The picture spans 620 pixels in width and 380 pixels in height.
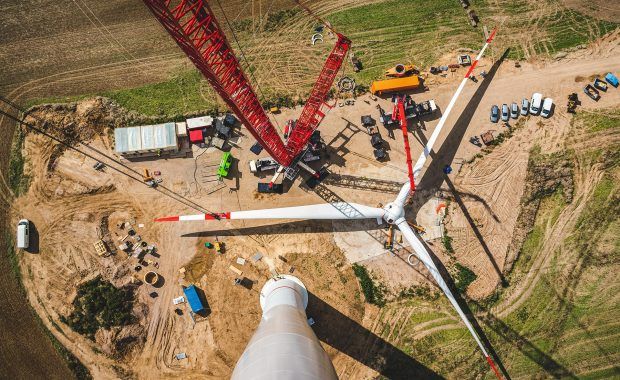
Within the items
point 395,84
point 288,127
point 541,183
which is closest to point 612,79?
point 541,183

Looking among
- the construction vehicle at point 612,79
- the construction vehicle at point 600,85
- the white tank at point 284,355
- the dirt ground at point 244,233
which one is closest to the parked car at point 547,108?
the dirt ground at point 244,233

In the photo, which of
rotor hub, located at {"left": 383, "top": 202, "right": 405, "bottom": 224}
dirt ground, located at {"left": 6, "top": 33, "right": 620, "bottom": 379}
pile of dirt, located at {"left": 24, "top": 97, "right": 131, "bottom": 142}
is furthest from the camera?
pile of dirt, located at {"left": 24, "top": 97, "right": 131, "bottom": 142}

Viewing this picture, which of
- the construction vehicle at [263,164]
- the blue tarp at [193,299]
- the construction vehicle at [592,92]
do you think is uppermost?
the construction vehicle at [592,92]

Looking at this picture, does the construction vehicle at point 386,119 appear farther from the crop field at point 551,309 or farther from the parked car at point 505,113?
the crop field at point 551,309

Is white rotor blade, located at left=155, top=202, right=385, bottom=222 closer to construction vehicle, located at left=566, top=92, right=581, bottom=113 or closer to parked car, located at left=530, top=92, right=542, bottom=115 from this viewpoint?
parked car, located at left=530, top=92, right=542, bottom=115

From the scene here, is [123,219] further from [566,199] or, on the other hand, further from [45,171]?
[566,199]

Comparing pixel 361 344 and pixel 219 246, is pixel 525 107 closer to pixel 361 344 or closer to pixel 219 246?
pixel 361 344

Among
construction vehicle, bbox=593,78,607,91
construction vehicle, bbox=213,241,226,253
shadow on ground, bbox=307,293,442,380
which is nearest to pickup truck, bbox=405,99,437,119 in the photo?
construction vehicle, bbox=593,78,607,91
